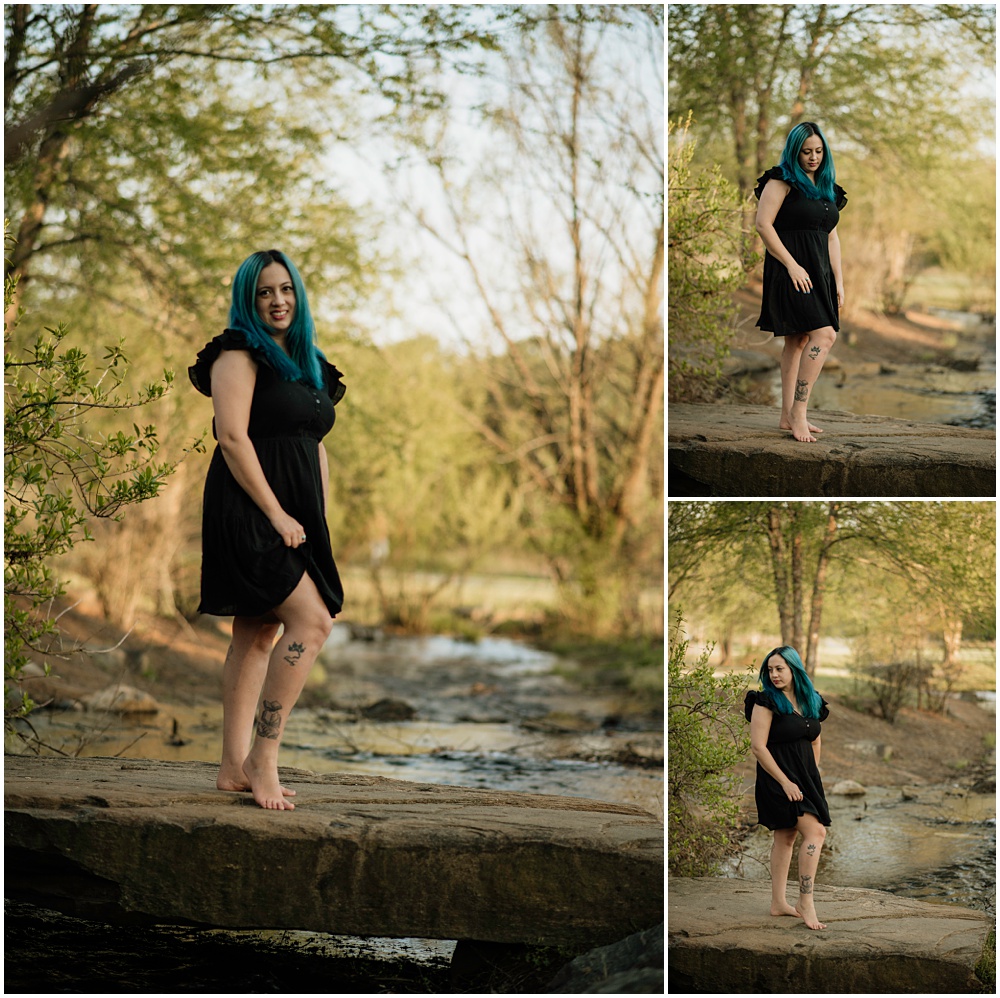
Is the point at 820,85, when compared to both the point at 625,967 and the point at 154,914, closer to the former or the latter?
the point at 625,967

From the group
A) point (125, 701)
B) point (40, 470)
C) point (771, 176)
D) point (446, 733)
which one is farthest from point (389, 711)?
point (771, 176)

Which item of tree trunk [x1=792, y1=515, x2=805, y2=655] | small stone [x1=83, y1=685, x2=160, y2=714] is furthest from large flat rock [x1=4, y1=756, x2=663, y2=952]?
small stone [x1=83, y1=685, x2=160, y2=714]

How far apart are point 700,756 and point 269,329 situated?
200 centimetres

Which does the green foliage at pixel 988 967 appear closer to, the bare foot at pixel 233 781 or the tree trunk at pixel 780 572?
the tree trunk at pixel 780 572

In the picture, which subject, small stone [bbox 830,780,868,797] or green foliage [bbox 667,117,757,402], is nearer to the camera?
small stone [bbox 830,780,868,797]

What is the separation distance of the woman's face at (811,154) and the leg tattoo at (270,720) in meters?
2.41

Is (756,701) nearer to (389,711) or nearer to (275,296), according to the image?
(275,296)

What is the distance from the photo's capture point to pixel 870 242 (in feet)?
14.0

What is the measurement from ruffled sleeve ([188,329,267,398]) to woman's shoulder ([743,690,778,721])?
6.27 feet

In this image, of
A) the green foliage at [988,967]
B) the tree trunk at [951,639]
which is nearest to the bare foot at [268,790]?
the green foliage at [988,967]

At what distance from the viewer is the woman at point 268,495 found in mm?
3086

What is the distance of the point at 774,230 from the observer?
350 centimetres

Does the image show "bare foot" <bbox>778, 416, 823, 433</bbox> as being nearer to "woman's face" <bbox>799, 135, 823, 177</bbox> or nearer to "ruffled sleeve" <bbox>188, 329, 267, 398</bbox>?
Result: "woman's face" <bbox>799, 135, 823, 177</bbox>

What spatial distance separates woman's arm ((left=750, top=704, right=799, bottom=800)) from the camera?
11.5 feet
